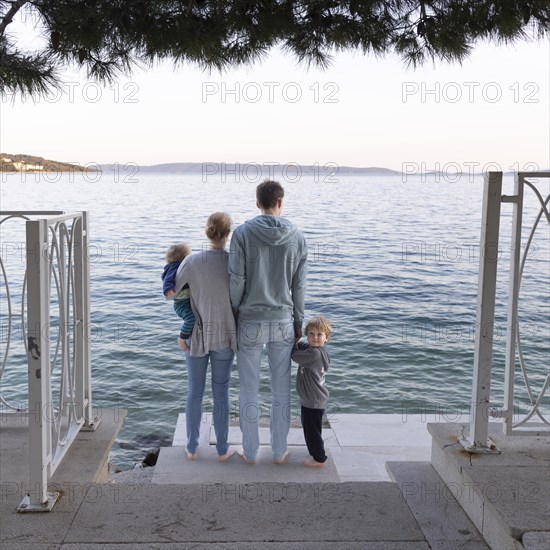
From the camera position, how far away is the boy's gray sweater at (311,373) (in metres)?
3.77

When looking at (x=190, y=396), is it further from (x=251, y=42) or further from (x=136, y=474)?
(x=251, y=42)

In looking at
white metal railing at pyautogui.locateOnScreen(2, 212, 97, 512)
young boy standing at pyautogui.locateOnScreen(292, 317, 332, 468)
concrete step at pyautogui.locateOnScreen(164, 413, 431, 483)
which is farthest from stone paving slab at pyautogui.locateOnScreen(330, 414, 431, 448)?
white metal railing at pyautogui.locateOnScreen(2, 212, 97, 512)

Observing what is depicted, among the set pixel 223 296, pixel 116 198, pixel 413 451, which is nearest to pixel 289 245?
pixel 223 296

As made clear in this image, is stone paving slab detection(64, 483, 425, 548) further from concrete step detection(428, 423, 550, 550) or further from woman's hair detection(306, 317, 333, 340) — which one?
woman's hair detection(306, 317, 333, 340)

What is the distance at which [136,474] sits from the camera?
505 centimetres

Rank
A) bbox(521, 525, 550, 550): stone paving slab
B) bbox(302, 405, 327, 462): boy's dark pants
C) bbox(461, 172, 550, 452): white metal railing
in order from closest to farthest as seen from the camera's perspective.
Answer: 1. bbox(521, 525, 550, 550): stone paving slab
2. bbox(461, 172, 550, 452): white metal railing
3. bbox(302, 405, 327, 462): boy's dark pants

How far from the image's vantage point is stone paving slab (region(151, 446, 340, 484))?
3.75 metres

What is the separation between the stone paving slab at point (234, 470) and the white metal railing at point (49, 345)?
553 mm

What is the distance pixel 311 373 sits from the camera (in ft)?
12.4

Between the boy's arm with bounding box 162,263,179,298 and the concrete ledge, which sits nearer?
the concrete ledge

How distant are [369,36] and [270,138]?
8300 mm

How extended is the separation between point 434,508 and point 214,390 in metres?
1.45

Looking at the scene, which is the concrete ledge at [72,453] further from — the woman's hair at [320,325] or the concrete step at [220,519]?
the woman's hair at [320,325]

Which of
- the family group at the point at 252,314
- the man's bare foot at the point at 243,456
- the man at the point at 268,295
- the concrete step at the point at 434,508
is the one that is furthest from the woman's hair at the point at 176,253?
the concrete step at the point at 434,508
